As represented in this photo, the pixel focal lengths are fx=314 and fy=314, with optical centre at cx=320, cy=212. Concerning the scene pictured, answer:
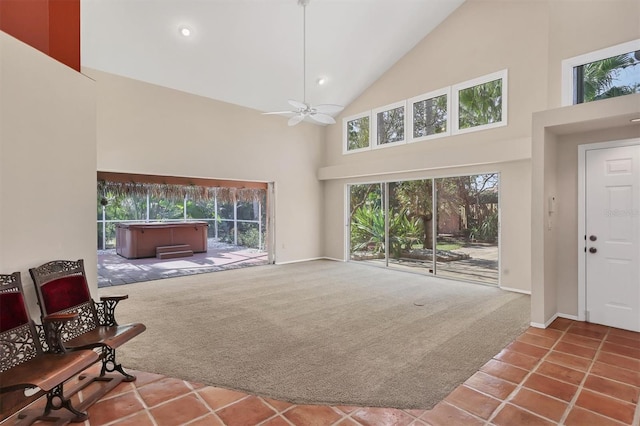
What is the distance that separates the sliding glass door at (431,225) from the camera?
608 cm

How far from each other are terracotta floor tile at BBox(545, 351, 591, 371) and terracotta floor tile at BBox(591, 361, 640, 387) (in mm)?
70

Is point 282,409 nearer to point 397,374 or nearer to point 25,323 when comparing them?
point 397,374

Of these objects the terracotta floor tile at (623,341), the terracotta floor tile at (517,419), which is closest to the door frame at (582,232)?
the terracotta floor tile at (623,341)

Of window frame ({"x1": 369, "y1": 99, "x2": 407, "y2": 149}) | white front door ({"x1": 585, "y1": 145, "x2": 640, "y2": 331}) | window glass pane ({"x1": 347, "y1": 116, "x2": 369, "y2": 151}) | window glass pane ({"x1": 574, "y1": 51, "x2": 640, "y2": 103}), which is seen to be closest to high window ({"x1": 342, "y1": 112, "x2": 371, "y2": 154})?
window glass pane ({"x1": 347, "y1": 116, "x2": 369, "y2": 151})

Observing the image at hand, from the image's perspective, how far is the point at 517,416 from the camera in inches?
87.5

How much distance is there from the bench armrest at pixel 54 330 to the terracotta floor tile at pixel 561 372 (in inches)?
152

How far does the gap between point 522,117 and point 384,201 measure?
337 cm

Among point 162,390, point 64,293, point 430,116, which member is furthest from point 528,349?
point 430,116

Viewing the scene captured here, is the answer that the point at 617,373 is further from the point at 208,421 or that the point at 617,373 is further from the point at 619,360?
the point at 208,421

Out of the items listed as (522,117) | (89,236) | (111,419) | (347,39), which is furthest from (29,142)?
(522,117)

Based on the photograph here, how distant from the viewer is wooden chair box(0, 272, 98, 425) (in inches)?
79.7

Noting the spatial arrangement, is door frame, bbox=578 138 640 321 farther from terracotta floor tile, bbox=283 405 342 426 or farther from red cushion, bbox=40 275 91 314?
red cushion, bbox=40 275 91 314

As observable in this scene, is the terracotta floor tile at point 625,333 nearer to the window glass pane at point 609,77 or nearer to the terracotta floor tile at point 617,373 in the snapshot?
the terracotta floor tile at point 617,373

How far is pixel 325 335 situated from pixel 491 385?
5.65 ft
